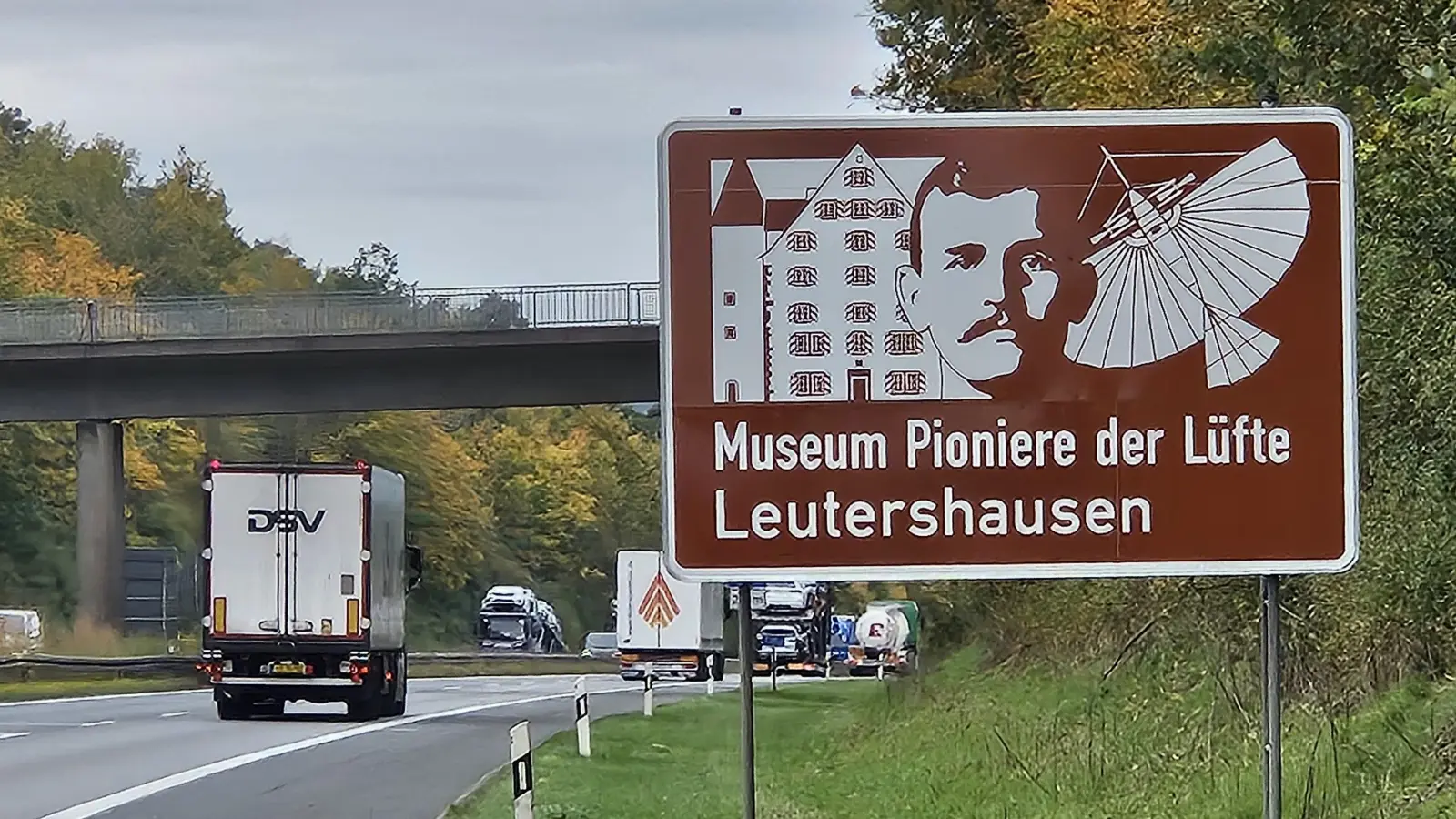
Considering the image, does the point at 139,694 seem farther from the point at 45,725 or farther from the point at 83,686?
the point at 45,725

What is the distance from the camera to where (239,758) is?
80.0 ft

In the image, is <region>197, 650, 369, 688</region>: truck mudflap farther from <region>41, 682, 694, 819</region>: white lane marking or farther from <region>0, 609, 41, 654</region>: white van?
<region>0, 609, 41, 654</region>: white van

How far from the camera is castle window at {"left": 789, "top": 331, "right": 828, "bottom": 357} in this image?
7.34m

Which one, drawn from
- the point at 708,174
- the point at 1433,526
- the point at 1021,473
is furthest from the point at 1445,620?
the point at 708,174

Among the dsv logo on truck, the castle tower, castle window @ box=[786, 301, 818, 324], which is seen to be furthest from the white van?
castle window @ box=[786, 301, 818, 324]

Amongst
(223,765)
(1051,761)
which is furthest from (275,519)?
(1051,761)

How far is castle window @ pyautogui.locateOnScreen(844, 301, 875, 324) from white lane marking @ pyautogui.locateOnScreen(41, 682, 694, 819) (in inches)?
472

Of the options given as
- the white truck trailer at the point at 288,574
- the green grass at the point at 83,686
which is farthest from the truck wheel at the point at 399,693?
the green grass at the point at 83,686

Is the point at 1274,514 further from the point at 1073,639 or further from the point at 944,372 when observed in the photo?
the point at 1073,639

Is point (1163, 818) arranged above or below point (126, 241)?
below

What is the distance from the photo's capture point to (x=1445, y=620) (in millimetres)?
11664

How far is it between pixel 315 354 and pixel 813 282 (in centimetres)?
3660

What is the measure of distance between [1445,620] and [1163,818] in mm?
2185

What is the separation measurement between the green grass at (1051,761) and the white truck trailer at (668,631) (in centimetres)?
1804
